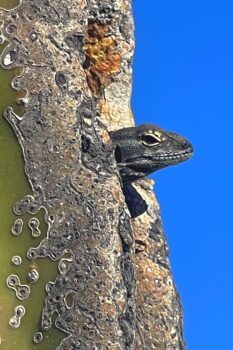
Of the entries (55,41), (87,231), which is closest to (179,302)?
(87,231)

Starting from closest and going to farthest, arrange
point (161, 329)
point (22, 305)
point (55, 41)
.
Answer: point (22, 305) → point (55, 41) → point (161, 329)

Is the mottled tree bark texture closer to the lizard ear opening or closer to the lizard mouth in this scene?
the lizard ear opening

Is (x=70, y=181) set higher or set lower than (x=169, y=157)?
lower

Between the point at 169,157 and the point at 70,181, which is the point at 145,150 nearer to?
the point at 169,157

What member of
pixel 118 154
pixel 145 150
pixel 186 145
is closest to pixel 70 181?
pixel 118 154

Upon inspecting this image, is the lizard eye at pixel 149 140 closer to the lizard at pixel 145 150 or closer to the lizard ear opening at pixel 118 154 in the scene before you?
the lizard at pixel 145 150

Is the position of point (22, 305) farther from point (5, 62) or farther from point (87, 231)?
point (5, 62)

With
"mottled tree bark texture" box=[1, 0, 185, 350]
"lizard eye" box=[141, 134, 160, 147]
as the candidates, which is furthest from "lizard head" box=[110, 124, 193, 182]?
"mottled tree bark texture" box=[1, 0, 185, 350]

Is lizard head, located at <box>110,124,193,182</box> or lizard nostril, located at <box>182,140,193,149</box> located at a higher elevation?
lizard nostril, located at <box>182,140,193,149</box>
